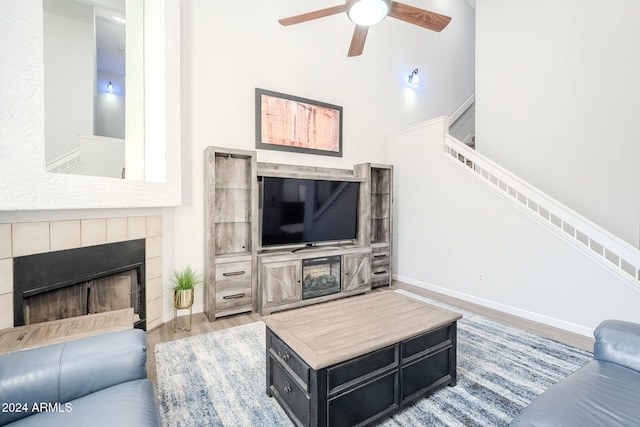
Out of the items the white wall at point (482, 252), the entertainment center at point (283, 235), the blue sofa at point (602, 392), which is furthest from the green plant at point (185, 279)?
the white wall at point (482, 252)

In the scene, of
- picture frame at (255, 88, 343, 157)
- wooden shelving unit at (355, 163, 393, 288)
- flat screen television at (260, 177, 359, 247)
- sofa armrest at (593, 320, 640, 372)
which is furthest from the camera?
wooden shelving unit at (355, 163, 393, 288)

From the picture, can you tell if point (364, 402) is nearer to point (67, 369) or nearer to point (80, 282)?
point (67, 369)

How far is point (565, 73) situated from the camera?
3.50 m

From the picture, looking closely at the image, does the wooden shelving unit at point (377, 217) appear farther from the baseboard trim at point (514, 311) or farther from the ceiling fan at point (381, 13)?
the ceiling fan at point (381, 13)

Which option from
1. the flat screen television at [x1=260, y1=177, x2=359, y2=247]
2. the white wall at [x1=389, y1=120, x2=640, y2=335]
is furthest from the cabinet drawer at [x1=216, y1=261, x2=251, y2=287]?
the white wall at [x1=389, y1=120, x2=640, y2=335]

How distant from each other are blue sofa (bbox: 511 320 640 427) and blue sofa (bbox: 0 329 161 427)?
1495 millimetres

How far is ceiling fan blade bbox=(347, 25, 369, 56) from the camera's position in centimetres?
266

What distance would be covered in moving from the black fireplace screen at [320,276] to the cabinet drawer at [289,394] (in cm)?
166

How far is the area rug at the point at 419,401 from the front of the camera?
5.39 ft

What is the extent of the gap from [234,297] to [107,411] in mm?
2003

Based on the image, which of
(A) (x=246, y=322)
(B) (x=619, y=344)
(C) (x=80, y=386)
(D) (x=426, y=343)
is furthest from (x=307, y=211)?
(B) (x=619, y=344)

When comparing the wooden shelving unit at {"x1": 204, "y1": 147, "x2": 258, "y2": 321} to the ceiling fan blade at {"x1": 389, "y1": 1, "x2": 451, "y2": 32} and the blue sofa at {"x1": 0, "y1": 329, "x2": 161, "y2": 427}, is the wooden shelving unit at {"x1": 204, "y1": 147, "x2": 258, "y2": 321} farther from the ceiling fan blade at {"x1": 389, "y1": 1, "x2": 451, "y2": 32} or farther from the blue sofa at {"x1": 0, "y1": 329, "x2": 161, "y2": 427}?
the ceiling fan blade at {"x1": 389, "y1": 1, "x2": 451, "y2": 32}

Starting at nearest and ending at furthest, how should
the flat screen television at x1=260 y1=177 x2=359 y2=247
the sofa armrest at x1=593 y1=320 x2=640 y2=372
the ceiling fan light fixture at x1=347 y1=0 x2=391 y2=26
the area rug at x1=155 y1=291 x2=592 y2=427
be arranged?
the sofa armrest at x1=593 y1=320 x2=640 y2=372 → the area rug at x1=155 y1=291 x2=592 y2=427 → the ceiling fan light fixture at x1=347 y1=0 x2=391 y2=26 → the flat screen television at x1=260 y1=177 x2=359 y2=247

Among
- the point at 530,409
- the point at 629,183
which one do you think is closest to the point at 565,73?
the point at 629,183
